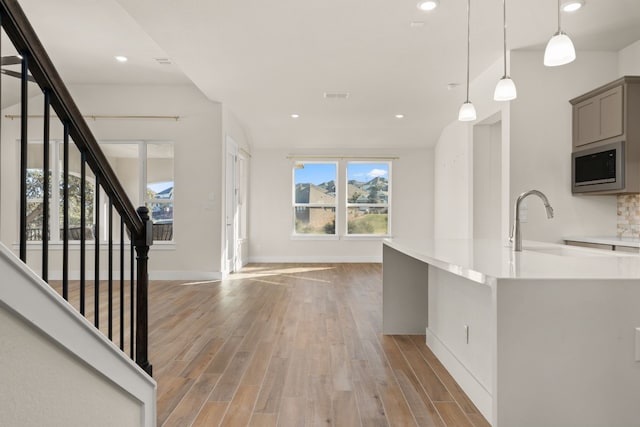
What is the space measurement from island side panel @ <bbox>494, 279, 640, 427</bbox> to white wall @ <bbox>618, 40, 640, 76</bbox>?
3995 millimetres

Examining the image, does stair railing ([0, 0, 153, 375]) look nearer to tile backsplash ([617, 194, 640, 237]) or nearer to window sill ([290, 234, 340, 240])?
tile backsplash ([617, 194, 640, 237])

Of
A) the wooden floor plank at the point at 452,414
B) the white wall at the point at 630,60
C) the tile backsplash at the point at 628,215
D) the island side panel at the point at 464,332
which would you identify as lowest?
the wooden floor plank at the point at 452,414

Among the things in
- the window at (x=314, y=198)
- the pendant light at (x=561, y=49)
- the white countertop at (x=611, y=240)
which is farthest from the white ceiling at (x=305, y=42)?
the window at (x=314, y=198)

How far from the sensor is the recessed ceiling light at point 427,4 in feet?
10.7

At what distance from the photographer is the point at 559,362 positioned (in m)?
1.49

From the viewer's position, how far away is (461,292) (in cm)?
261

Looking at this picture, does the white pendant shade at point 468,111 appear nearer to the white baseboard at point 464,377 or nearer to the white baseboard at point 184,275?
the white baseboard at point 464,377

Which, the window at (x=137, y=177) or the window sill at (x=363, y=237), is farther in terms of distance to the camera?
the window sill at (x=363, y=237)

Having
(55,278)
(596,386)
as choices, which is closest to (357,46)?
(596,386)

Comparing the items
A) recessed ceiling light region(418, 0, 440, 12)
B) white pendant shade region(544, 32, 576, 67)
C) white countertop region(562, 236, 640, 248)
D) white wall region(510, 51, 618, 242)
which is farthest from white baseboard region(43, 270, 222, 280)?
white pendant shade region(544, 32, 576, 67)

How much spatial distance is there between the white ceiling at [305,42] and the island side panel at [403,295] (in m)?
2.05

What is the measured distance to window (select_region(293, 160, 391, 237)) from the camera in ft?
28.6

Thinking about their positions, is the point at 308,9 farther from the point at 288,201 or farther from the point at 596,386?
the point at 288,201

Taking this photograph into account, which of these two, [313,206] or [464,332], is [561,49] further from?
[313,206]
